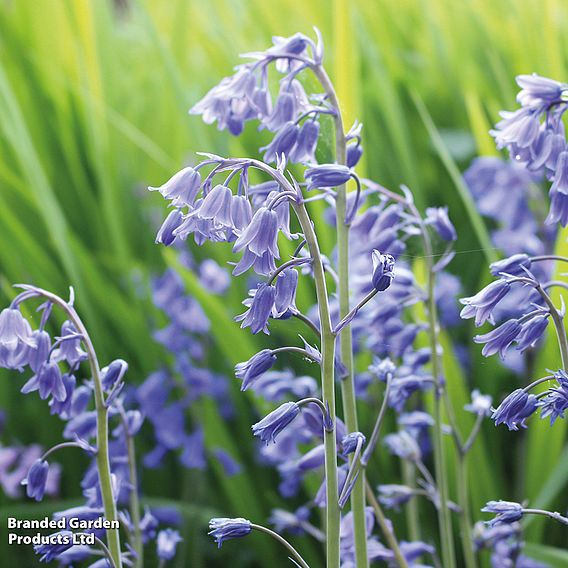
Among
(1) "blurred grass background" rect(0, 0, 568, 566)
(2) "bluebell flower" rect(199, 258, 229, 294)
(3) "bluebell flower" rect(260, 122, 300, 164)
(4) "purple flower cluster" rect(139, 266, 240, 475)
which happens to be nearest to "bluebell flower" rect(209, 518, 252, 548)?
(3) "bluebell flower" rect(260, 122, 300, 164)

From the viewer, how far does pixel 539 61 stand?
2.28m

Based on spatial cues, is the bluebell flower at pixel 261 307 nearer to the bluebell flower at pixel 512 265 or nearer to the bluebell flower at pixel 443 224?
the bluebell flower at pixel 512 265

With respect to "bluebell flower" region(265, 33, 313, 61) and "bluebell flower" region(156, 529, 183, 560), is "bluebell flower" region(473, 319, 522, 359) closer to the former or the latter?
"bluebell flower" region(265, 33, 313, 61)

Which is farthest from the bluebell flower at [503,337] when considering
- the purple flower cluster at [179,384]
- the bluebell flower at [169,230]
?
the purple flower cluster at [179,384]

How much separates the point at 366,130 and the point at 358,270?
0.79 metres

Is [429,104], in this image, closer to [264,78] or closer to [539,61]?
[539,61]

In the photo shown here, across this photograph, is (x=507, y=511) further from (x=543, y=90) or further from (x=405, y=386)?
(x=543, y=90)

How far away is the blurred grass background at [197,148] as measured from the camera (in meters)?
1.82

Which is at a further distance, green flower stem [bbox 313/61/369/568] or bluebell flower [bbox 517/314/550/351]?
green flower stem [bbox 313/61/369/568]

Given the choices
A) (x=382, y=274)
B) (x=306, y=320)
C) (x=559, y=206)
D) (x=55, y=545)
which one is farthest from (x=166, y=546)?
(x=559, y=206)

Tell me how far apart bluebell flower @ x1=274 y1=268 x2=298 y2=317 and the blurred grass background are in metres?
0.75

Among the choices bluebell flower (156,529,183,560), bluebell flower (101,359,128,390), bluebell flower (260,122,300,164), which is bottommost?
bluebell flower (156,529,183,560)

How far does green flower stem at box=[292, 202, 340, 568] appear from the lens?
82cm

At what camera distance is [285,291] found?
2.82ft
